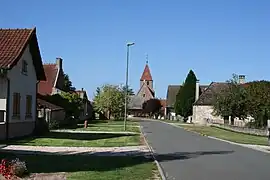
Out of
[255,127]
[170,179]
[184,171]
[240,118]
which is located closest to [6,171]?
[170,179]

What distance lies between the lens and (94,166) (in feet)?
53.5

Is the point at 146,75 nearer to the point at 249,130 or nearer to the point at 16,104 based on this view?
the point at 249,130

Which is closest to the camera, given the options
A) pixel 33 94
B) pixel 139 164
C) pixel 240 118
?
pixel 139 164

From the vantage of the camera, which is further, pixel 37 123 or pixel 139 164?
pixel 37 123

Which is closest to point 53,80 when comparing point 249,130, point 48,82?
point 48,82

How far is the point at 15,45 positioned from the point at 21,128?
5.29 metres

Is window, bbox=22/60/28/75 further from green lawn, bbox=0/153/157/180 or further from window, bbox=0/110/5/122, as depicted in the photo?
green lawn, bbox=0/153/157/180

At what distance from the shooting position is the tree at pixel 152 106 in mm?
138000

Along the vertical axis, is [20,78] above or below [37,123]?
above

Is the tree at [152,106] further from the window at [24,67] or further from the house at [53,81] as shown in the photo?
the window at [24,67]

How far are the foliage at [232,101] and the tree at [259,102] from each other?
A: 319 centimetres

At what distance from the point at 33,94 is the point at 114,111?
197ft

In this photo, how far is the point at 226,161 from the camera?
1997 centimetres

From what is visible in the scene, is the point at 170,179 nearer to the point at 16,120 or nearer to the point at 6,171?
the point at 6,171
